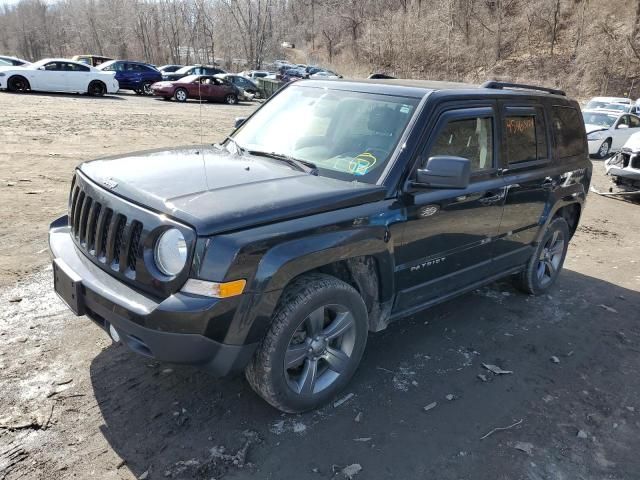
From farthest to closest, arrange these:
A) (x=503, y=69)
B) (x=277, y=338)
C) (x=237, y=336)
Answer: (x=503, y=69)
(x=277, y=338)
(x=237, y=336)

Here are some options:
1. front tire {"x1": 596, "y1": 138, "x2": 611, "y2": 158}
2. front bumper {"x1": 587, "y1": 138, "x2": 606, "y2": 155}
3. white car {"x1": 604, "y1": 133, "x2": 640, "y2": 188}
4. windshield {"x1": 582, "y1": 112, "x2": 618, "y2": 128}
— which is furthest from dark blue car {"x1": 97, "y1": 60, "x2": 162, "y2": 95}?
white car {"x1": 604, "y1": 133, "x2": 640, "y2": 188}

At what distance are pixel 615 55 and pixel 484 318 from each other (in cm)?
4047

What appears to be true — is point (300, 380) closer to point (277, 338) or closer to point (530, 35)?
point (277, 338)

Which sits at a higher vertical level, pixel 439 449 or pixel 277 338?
pixel 277 338

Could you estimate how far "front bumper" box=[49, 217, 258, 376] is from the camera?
2.60 metres

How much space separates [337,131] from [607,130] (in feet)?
48.3

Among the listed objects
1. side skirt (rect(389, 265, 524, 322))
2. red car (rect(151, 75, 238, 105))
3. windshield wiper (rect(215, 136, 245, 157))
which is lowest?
red car (rect(151, 75, 238, 105))

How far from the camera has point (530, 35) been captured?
46156mm

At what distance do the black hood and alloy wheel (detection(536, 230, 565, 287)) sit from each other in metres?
2.90

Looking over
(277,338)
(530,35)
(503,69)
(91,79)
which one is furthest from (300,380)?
(530,35)

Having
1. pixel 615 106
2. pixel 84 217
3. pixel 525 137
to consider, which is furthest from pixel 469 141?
pixel 615 106

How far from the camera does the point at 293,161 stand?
11.9ft

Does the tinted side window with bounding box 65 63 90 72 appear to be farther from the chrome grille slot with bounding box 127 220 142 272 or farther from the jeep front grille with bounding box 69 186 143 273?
the chrome grille slot with bounding box 127 220 142 272

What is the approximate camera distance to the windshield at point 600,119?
15.9 metres
